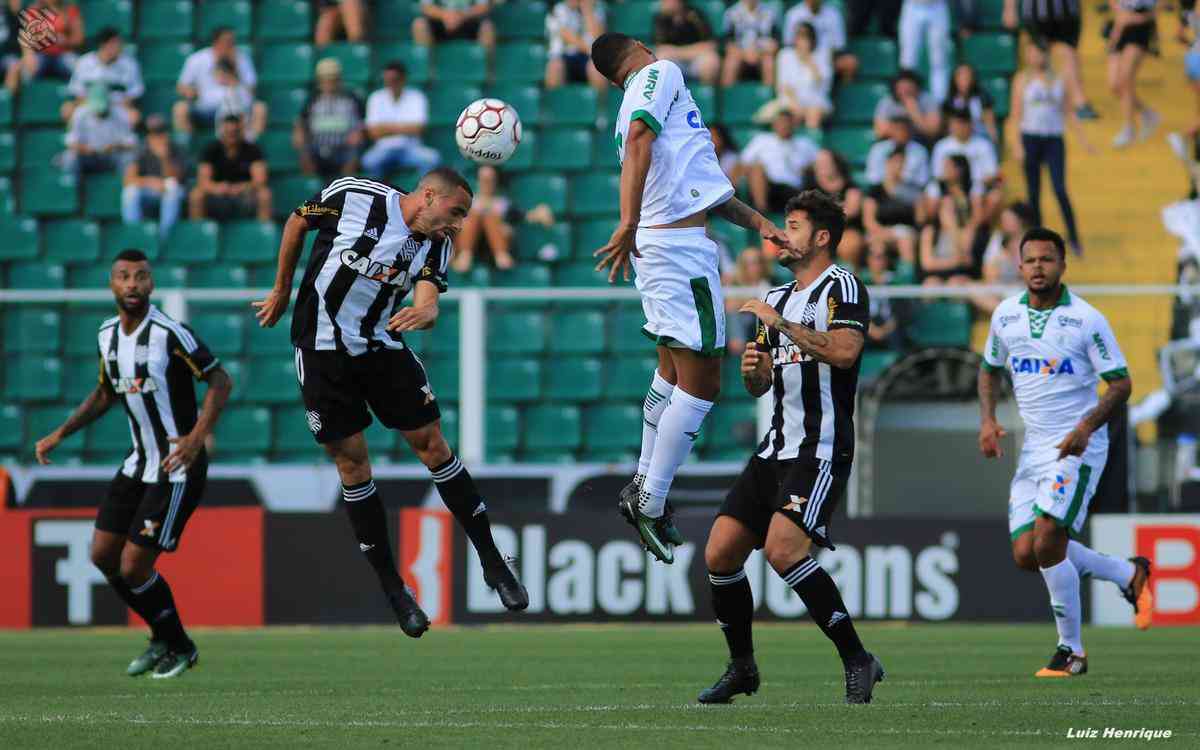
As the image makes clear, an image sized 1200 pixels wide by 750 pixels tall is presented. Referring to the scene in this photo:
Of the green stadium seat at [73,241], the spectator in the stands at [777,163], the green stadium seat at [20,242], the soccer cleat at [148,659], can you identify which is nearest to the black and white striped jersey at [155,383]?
the soccer cleat at [148,659]

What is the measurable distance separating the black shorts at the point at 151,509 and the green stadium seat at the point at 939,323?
21.4 ft

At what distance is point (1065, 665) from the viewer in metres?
10.1

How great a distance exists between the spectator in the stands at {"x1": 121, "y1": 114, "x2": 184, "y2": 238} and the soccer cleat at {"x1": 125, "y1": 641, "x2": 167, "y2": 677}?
28.1ft

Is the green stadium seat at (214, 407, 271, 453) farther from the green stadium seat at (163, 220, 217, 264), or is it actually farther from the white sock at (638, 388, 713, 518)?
the white sock at (638, 388, 713, 518)

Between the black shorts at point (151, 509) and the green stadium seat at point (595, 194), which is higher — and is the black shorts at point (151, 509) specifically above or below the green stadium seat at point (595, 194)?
below

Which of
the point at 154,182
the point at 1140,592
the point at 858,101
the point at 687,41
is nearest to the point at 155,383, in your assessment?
the point at 1140,592

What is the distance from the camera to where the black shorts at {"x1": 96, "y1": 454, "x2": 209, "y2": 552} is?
1074 centimetres

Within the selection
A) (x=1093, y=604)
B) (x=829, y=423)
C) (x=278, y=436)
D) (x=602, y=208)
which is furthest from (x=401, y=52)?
(x=829, y=423)

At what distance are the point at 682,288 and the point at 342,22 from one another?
13.0 metres

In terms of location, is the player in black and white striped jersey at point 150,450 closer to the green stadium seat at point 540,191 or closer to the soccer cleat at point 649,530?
the soccer cleat at point 649,530

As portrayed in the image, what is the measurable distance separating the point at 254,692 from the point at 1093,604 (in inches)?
320

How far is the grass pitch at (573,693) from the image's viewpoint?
7.08m

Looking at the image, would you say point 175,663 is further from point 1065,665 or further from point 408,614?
Result: point 1065,665

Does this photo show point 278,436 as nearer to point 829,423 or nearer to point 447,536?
point 447,536
